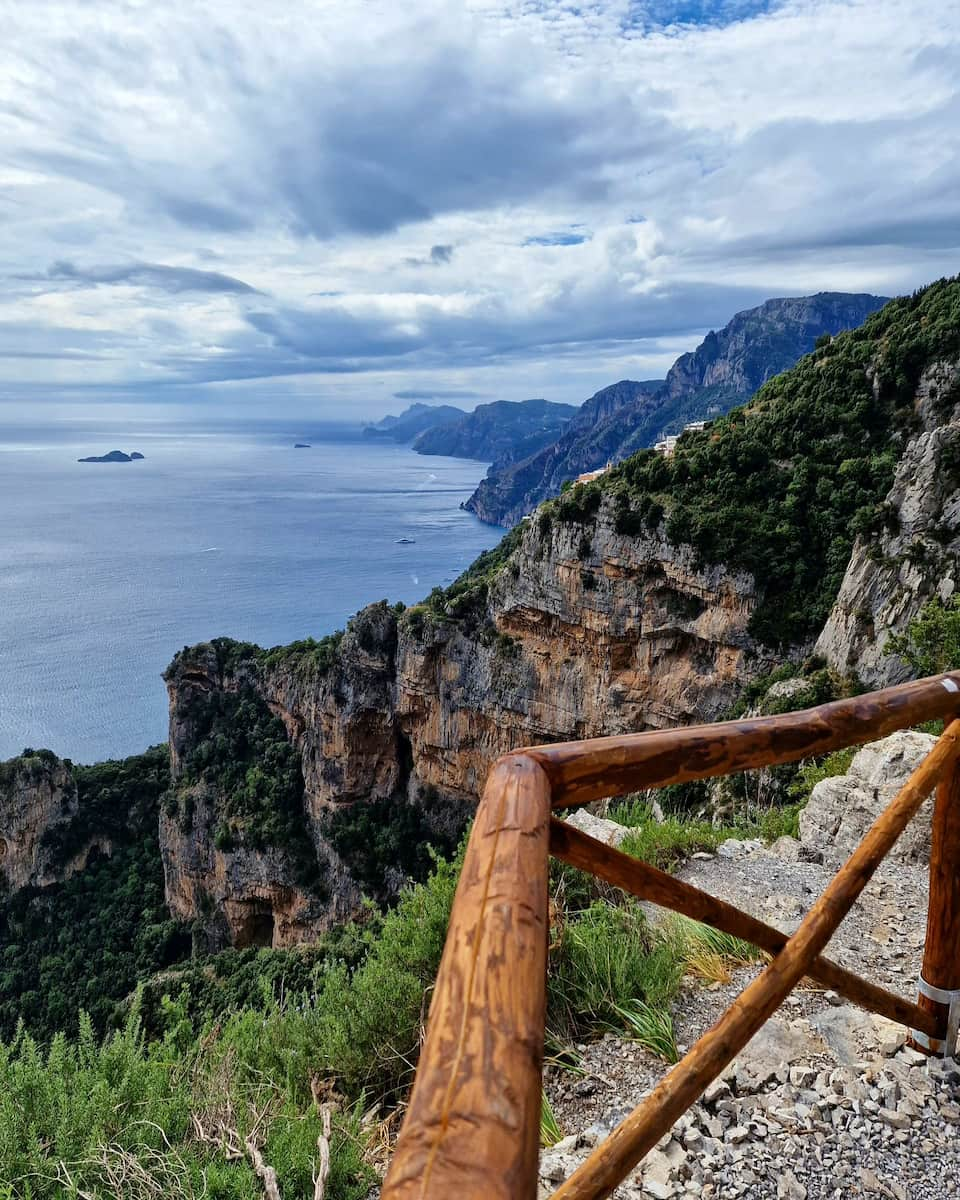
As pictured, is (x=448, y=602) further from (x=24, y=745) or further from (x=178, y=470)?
(x=178, y=470)

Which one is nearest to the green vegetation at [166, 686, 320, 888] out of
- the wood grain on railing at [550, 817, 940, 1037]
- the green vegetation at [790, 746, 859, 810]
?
the green vegetation at [790, 746, 859, 810]

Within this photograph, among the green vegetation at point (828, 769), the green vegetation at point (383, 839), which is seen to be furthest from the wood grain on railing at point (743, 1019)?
the green vegetation at point (383, 839)

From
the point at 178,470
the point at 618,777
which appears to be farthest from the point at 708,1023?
the point at 178,470

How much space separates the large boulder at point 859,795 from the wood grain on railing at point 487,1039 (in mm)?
4820

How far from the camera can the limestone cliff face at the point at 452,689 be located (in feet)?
64.9

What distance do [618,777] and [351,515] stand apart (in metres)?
101

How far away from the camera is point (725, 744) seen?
1.45 metres

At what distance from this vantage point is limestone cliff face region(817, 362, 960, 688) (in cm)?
1295

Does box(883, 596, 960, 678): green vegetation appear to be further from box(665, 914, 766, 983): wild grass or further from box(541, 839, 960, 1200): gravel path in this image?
box(541, 839, 960, 1200): gravel path

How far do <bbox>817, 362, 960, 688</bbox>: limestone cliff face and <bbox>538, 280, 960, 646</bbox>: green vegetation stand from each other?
1439 millimetres

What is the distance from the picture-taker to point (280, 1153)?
2352 mm

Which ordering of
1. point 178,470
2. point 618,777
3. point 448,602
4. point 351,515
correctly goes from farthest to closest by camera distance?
point 178,470 → point 351,515 → point 448,602 → point 618,777

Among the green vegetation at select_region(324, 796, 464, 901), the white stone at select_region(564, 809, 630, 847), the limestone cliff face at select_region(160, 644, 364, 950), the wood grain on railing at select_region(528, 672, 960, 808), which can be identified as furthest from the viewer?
the limestone cliff face at select_region(160, 644, 364, 950)

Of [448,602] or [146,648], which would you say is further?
[146,648]
